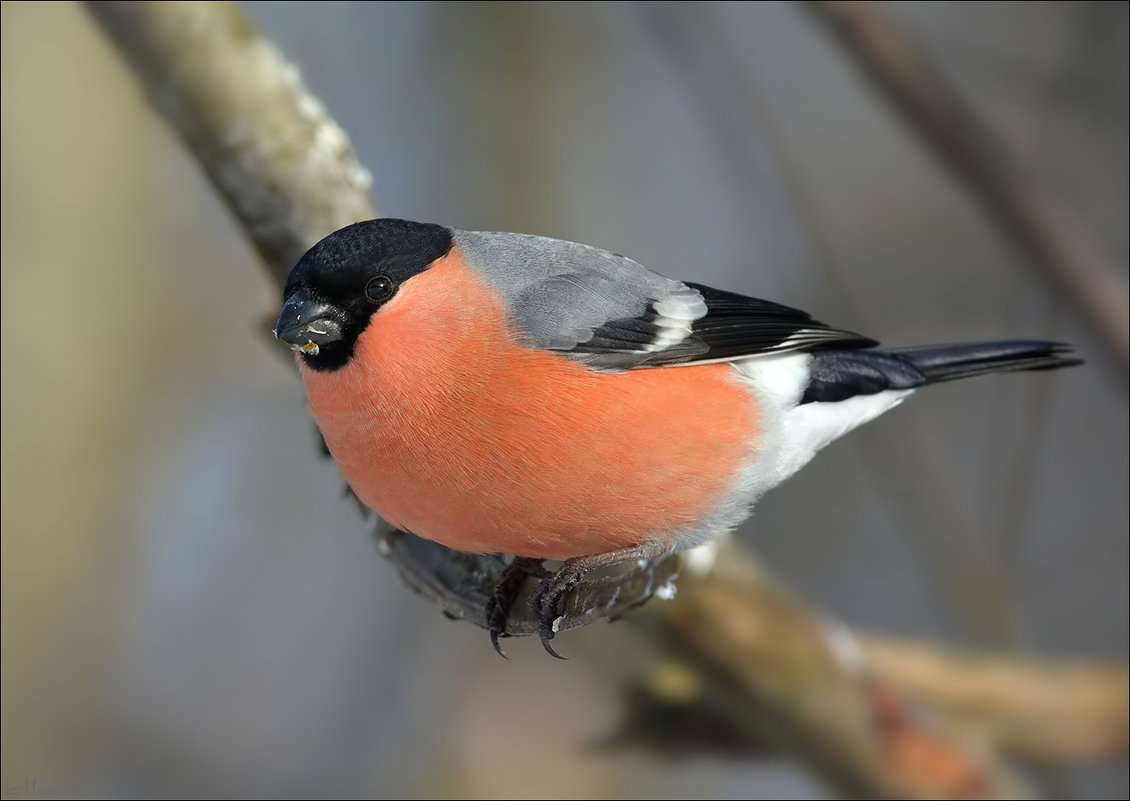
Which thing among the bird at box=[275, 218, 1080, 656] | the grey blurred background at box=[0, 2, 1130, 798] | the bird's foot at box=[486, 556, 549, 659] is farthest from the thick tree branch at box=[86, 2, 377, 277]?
the grey blurred background at box=[0, 2, 1130, 798]

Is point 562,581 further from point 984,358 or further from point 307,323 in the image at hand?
point 984,358

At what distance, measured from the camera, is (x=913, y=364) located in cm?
280

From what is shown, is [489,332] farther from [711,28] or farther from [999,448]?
[999,448]

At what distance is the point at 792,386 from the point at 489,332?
32.5 inches

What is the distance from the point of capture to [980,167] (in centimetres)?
256

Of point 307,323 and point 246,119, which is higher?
point 246,119

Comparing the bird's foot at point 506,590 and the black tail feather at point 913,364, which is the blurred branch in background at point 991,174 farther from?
the bird's foot at point 506,590

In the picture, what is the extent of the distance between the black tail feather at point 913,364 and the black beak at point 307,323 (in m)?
1.19

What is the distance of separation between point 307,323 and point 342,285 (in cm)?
10

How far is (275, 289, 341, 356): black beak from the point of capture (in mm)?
2051

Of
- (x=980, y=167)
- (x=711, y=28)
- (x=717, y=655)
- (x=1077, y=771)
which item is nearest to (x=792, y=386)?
(x=980, y=167)

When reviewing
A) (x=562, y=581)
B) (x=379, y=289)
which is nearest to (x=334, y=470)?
(x=562, y=581)

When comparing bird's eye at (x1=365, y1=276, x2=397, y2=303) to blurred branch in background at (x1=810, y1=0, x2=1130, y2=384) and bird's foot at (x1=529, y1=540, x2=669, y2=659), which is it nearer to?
bird's foot at (x1=529, y1=540, x2=669, y2=659)

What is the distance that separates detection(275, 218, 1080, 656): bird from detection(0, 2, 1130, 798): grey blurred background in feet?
4.19
